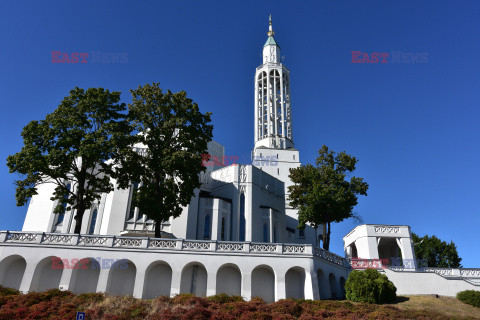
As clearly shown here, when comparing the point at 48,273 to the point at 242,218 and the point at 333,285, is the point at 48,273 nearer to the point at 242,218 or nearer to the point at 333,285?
the point at 242,218

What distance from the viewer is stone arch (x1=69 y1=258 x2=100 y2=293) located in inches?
1077

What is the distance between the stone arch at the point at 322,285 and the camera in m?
29.6

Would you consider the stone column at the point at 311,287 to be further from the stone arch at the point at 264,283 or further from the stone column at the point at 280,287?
the stone arch at the point at 264,283

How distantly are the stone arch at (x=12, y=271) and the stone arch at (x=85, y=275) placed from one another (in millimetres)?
4325

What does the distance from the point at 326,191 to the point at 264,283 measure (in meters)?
13.1

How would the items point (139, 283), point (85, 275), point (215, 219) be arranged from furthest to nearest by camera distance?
1. point (215, 219)
2. point (85, 275)
3. point (139, 283)

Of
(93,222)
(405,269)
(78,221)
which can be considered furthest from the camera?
(93,222)

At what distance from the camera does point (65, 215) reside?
42.6m

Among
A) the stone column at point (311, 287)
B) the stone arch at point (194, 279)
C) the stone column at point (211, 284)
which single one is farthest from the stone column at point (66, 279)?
the stone column at point (311, 287)

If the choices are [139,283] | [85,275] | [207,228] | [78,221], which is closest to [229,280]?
[139,283]

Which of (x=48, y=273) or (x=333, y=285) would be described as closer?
(x=48, y=273)

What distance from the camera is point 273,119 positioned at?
241 ft

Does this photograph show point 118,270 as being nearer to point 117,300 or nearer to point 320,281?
point 117,300

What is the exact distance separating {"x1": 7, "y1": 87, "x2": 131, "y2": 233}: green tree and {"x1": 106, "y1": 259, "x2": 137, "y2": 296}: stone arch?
15.7ft
